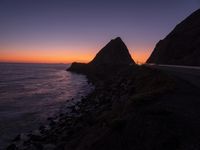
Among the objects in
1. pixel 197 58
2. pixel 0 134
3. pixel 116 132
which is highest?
pixel 197 58

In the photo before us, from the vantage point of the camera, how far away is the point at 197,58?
1705 inches

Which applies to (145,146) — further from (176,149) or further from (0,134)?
(0,134)

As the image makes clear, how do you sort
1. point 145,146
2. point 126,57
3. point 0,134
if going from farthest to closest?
point 126,57 < point 0,134 < point 145,146

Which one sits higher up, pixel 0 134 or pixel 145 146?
pixel 145 146

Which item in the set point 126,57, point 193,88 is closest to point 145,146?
point 193,88

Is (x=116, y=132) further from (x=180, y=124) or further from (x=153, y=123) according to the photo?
(x=180, y=124)

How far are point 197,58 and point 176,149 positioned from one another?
40139 mm

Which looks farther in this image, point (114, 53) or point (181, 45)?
point (114, 53)

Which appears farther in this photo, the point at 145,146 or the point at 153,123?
the point at 153,123

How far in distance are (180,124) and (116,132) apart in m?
2.42

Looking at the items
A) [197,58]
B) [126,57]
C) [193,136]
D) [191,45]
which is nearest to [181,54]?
[191,45]

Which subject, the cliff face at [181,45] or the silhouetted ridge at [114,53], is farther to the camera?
the silhouetted ridge at [114,53]

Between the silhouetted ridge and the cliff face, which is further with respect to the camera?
the silhouetted ridge

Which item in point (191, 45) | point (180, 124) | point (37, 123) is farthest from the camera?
point (191, 45)
